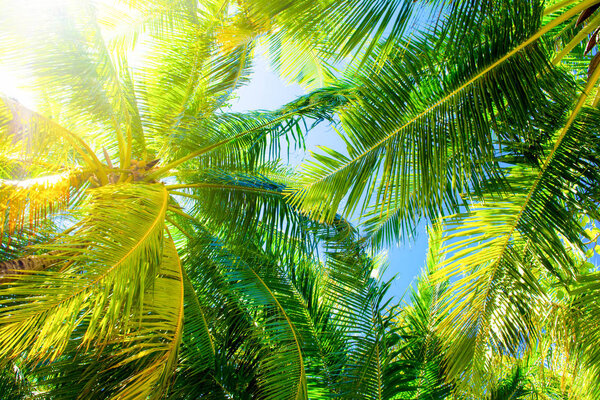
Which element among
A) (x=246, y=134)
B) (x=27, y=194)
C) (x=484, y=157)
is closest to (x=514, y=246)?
(x=484, y=157)

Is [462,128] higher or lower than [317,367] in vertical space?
higher

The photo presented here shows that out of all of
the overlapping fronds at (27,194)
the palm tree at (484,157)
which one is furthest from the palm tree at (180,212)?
the palm tree at (484,157)

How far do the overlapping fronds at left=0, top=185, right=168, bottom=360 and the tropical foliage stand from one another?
0.8 inches

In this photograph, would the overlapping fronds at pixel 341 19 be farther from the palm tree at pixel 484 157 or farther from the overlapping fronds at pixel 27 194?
the overlapping fronds at pixel 27 194

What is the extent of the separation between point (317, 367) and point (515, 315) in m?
2.41

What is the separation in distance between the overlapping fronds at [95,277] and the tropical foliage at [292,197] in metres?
0.02

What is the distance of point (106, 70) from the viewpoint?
14.8 ft

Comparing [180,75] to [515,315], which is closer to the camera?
[515,315]

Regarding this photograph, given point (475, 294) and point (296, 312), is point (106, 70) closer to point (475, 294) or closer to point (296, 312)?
point (296, 312)

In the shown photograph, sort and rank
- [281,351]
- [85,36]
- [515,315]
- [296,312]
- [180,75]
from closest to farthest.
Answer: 1. [515,315]
2. [85,36]
3. [281,351]
4. [296,312]
5. [180,75]

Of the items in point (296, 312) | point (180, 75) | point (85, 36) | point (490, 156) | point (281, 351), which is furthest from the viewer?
point (180, 75)

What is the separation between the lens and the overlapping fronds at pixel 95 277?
280 cm

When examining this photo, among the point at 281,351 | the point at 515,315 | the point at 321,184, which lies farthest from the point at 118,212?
A: the point at 515,315

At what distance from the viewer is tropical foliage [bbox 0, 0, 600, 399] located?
3.14 meters
